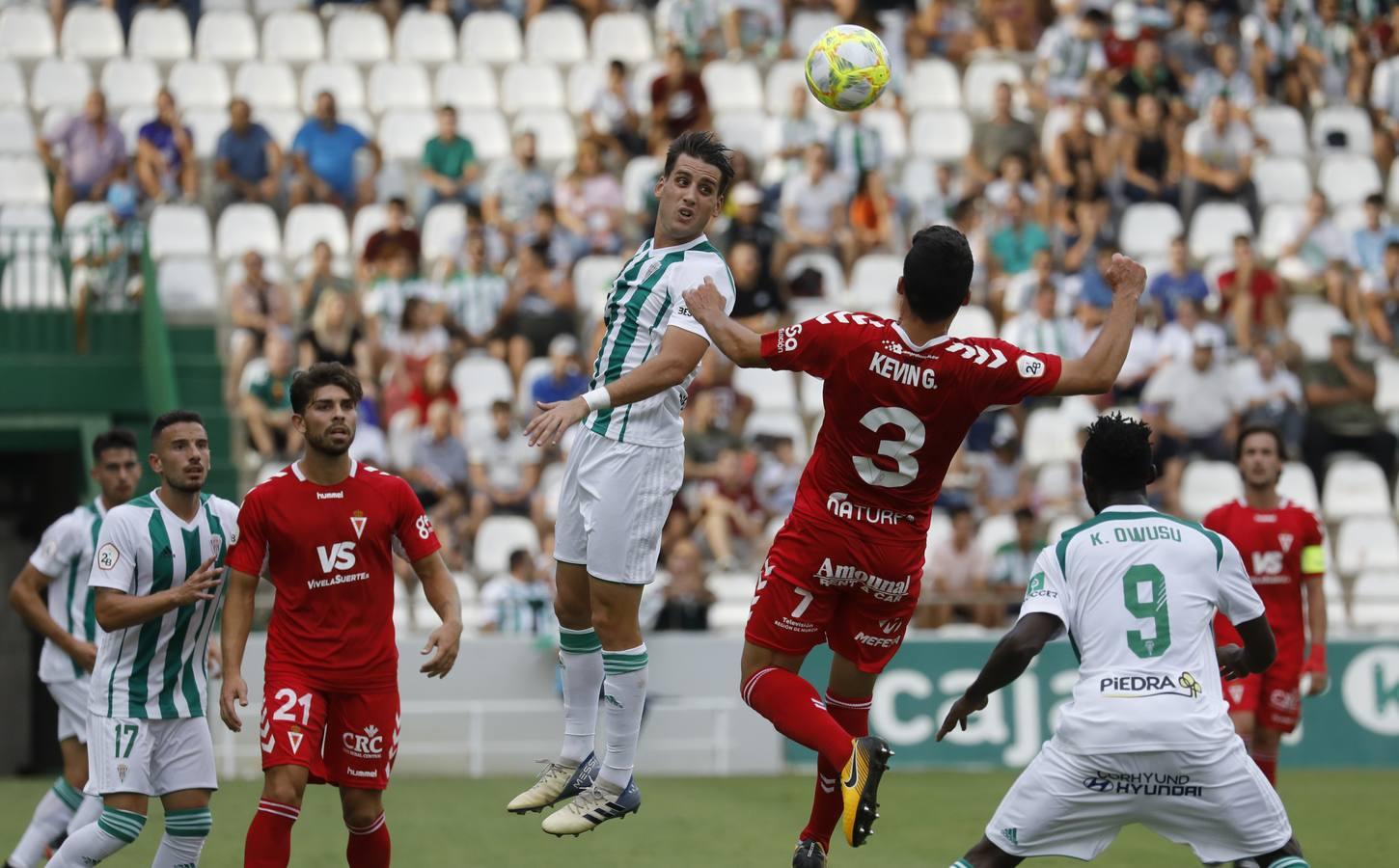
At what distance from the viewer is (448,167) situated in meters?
19.2

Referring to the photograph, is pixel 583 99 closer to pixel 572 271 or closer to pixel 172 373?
pixel 572 271

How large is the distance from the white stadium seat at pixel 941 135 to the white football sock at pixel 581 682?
13133 millimetres

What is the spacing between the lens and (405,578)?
53.2 feet

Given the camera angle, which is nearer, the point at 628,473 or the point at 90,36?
the point at 628,473

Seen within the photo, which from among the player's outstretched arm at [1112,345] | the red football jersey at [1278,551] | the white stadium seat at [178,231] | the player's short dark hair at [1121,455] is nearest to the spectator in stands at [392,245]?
the white stadium seat at [178,231]

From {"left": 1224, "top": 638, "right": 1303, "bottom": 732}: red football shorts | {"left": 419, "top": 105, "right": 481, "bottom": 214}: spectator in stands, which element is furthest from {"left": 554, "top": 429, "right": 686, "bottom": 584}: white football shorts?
{"left": 419, "top": 105, "right": 481, "bottom": 214}: spectator in stands

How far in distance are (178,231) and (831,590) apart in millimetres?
11791

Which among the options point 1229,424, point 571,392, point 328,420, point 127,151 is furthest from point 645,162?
point 328,420

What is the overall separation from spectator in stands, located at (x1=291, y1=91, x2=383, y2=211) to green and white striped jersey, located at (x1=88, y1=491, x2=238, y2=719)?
10145mm

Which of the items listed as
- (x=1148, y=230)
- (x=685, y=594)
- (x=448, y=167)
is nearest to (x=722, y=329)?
(x=685, y=594)

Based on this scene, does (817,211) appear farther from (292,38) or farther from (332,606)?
(332,606)

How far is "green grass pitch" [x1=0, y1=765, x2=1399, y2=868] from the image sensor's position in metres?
11.6

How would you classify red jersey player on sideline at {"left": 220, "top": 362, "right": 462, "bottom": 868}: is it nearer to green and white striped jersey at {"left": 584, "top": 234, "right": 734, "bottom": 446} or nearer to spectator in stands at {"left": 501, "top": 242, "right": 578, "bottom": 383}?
green and white striped jersey at {"left": 584, "top": 234, "right": 734, "bottom": 446}

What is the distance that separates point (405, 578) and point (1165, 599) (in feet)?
32.8
